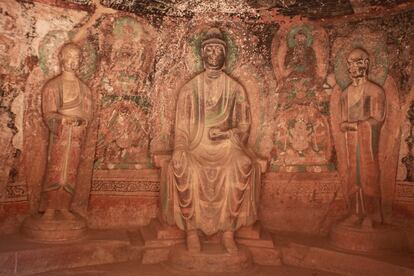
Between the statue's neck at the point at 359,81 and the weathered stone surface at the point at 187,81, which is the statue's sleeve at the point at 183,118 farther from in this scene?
the statue's neck at the point at 359,81

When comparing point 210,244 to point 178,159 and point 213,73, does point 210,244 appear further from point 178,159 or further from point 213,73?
point 213,73

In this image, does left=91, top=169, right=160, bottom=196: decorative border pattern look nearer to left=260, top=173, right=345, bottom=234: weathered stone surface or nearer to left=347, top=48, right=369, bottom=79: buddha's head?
left=260, top=173, right=345, bottom=234: weathered stone surface

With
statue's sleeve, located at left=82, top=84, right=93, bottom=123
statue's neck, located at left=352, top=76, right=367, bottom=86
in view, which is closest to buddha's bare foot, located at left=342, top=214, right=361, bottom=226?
statue's neck, located at left=352, top=76, right=367, bottom=86

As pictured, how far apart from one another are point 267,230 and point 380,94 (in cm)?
237

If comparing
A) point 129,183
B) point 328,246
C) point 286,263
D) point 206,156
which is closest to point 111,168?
point 129,183

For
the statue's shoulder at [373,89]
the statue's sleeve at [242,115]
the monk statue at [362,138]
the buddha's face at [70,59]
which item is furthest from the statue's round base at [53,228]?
A: the statue's shoulder at [373,89]

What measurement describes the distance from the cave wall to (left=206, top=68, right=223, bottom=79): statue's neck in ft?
1.12

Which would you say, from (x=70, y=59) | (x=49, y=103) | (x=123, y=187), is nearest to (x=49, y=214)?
(x=123, y=187)

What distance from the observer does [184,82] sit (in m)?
6.02

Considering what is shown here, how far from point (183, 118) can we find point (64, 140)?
155 centimetres

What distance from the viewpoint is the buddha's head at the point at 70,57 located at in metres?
5.32

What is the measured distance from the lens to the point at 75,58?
535 cm

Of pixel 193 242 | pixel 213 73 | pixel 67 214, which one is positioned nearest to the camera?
pixel 193 242

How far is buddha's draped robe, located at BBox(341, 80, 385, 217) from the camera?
5316 millimetres
